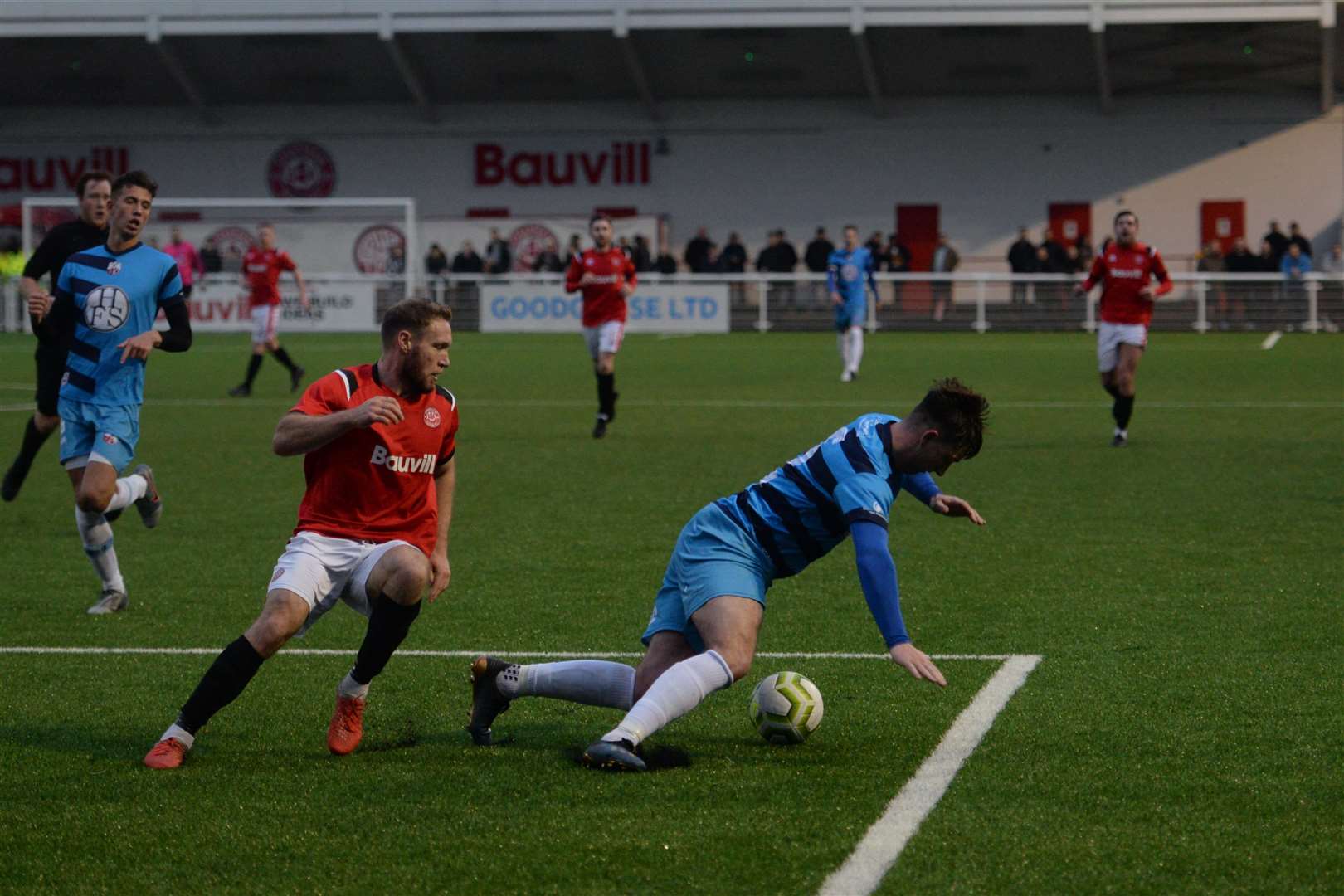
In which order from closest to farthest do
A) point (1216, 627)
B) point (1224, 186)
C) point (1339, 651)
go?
point (1339, 651), point (1216, 627), point (1224, 186)

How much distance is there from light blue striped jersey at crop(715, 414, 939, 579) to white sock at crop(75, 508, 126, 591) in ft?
11.3

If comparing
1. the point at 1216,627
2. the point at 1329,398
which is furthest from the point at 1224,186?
the point at 1216,627

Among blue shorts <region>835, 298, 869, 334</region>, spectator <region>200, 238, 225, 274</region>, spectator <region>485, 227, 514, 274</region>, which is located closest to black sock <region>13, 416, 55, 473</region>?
blue shorts <region>835, 298, 869, 334</region>

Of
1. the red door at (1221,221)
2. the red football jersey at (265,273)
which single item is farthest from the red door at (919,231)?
the red football jersey at (265,273)

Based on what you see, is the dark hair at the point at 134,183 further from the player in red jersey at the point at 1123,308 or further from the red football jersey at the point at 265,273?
the red football jersey at the point at 265,273

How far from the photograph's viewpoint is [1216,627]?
711 centimetres

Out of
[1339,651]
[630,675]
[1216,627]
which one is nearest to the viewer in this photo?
[630,675]

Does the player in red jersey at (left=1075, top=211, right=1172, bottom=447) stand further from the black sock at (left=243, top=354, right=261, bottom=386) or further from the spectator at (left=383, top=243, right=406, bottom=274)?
the spectator at (left=383, top=243, right=406, bottom=274)

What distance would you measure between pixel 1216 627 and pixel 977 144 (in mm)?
35941

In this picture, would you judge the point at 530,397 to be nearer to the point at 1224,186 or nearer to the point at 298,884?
the point at 298,884

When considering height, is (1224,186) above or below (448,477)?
above

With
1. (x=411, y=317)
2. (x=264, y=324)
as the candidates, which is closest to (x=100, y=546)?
(x=411, y=317)

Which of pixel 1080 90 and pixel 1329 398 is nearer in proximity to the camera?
pixel 1329 398

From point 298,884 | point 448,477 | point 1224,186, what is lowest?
point 298,884
